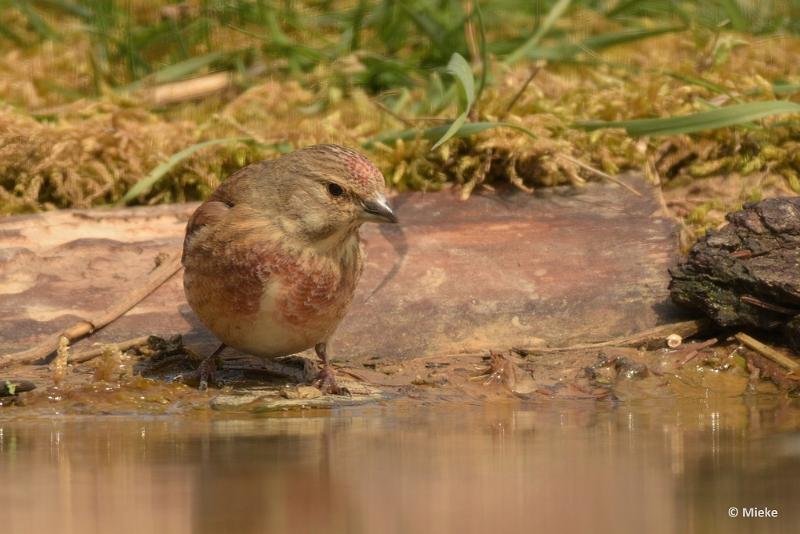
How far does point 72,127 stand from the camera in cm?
703

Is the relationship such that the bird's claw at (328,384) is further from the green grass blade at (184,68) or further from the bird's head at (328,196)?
the green grass blade at (184,68)

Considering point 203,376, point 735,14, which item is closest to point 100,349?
point 203,376

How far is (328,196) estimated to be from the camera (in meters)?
4.96

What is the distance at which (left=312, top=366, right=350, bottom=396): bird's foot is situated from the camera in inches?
199

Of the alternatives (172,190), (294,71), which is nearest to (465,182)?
(172,190)

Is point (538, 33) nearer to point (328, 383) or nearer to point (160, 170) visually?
point (160, 170)

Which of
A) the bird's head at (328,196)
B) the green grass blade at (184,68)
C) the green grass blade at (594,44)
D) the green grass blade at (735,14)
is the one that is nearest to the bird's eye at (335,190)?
the bird's head at (328,196)

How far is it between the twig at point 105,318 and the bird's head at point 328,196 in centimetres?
100

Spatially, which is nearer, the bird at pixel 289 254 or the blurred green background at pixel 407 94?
the bird at pixel 289 254

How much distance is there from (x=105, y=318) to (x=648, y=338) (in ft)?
7.92

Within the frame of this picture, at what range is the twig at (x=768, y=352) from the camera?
17.2 feet

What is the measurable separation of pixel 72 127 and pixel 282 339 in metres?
2.68

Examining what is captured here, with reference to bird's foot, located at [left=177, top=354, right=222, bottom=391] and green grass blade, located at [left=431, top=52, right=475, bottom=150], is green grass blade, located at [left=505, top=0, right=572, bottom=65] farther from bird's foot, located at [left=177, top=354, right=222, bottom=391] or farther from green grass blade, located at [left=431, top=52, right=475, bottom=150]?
bird's foot, located at [left=177, top=354, right=222, bottom=391]

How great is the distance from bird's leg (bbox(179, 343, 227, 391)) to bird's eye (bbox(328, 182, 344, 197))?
0.86 m
